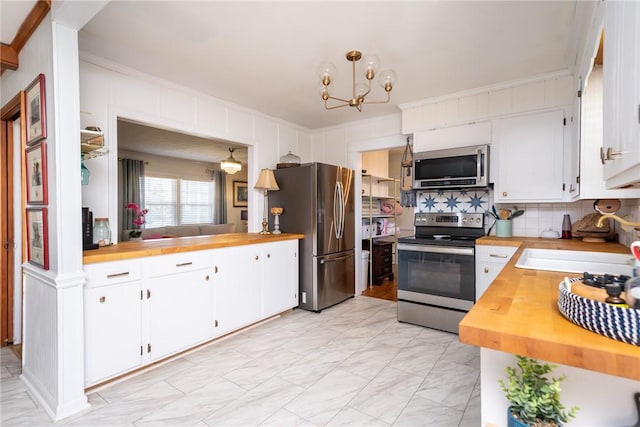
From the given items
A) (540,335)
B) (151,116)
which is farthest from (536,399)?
(151,116)

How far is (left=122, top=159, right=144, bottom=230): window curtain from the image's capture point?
6.29m

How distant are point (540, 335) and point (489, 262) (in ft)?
7.32

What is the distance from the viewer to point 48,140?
1.85 metres

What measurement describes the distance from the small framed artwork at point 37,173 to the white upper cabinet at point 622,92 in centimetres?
268

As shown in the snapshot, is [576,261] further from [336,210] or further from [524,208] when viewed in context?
[336,210]

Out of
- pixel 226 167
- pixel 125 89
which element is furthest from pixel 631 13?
pixel 226 167

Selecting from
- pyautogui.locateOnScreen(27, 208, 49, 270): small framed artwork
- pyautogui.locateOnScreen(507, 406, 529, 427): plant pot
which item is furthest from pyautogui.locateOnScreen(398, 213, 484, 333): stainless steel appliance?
pyautogui.locateOnScreen(27, 208, 49, 270): small framed artwork

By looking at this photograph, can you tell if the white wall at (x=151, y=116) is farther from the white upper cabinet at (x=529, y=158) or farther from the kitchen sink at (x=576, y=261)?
the kitchen sink at (x=576, y=261)

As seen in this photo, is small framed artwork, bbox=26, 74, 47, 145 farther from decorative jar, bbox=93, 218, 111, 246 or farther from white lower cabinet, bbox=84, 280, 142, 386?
white lower cabinet, bbox=84, 280, 142, 386

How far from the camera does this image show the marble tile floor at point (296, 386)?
5.98ft

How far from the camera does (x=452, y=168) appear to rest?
10.7 feet

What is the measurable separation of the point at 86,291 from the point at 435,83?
329 cm

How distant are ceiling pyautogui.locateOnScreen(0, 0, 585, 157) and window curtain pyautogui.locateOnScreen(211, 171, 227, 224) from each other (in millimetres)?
4905

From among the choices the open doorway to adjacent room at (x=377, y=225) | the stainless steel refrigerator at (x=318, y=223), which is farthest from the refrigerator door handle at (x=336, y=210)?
the open doorway to adjacent room at (x=377, y=225)
